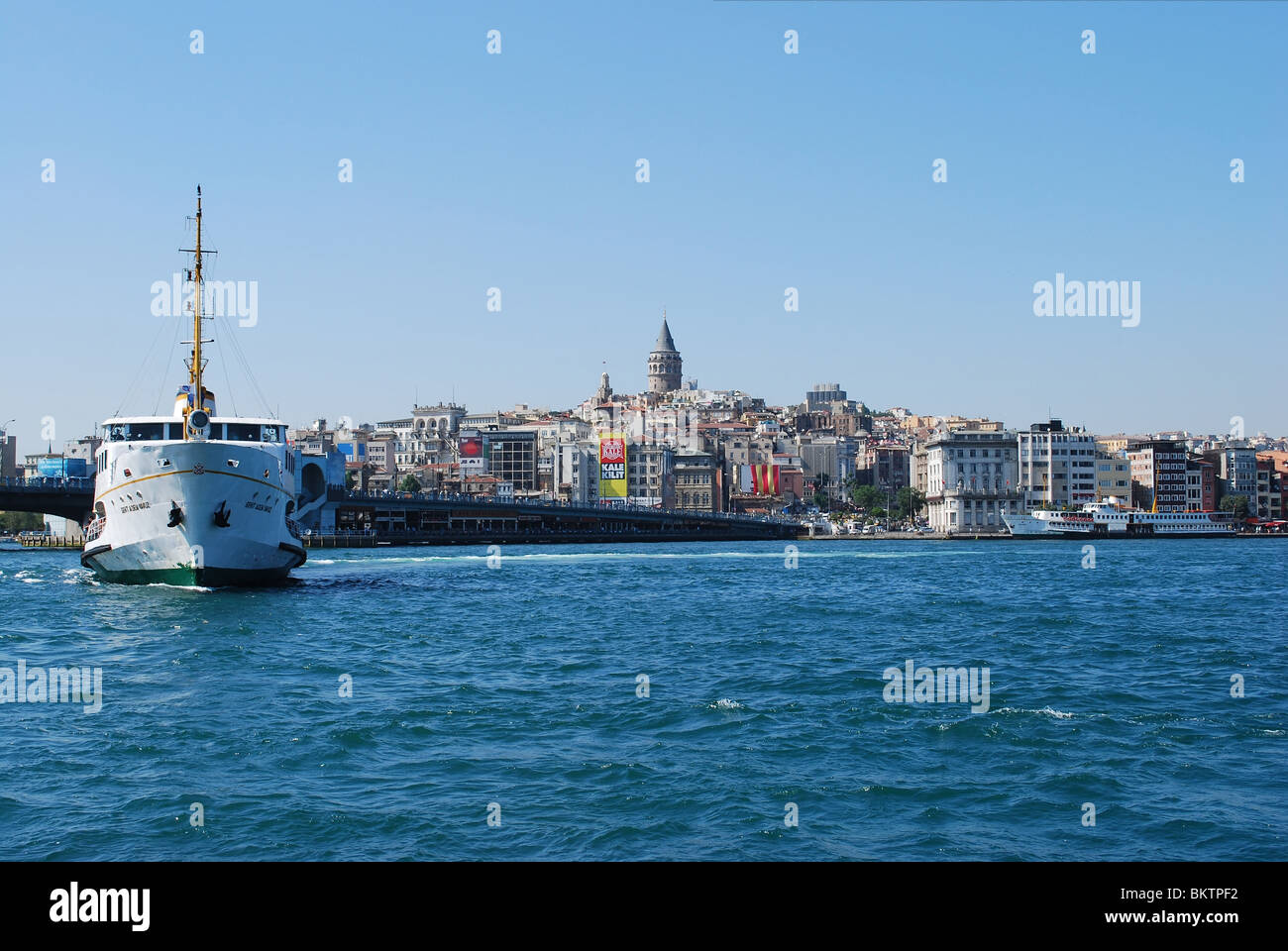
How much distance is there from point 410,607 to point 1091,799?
975 inches

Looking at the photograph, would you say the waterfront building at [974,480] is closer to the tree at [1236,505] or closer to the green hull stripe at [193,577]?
the tree at [1236,505]

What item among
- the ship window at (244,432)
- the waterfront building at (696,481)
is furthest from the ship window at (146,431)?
the waterfront building at (696,481)

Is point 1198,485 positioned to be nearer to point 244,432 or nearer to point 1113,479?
point 1113,479

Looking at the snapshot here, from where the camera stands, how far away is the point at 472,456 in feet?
506

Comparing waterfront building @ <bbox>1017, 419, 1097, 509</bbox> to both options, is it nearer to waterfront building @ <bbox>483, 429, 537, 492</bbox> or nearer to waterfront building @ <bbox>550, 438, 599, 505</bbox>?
waterfront building @ <bbox>550, 438, 599, 505</bbox>

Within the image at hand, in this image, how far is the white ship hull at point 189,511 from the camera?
110 feet

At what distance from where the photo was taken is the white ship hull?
33.6 meters

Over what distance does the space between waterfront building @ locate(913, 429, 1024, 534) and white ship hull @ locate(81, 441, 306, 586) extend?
91985 millimetres

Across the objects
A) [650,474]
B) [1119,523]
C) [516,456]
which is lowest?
[1119,523]

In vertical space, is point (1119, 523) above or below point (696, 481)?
below

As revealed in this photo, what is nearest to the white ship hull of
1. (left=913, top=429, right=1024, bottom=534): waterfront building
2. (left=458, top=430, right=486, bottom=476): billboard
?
(left=913, top=429, right=1024, bottom=534): waterfront building

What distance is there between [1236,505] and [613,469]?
6541 centimetres

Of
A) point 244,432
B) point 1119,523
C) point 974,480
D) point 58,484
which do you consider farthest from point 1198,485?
point 244,432
